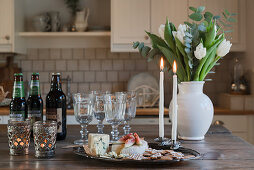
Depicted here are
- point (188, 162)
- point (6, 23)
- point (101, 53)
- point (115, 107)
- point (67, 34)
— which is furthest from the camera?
point (101, 53)

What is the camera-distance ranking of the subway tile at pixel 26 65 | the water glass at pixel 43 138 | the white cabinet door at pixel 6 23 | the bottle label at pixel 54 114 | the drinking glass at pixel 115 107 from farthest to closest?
1. the subway tile at pixel 26 65
2. the white cabinet door at pixel 6 23
3. the bottle label at pixel 54 114
4. the drinking glass at pixel 115 107
5. the water glass at pixel 43 138

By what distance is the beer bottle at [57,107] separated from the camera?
164cm

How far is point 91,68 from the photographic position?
13.4ft

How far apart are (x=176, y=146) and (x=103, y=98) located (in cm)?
37

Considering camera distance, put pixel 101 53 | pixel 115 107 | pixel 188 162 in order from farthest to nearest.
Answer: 1. pixel 101 53
2. pixel 115 107
3. pixel 188 162

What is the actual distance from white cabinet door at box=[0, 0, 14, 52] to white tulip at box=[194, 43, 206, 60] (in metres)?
2.50

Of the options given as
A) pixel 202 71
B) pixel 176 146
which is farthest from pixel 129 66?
pixel 176 146

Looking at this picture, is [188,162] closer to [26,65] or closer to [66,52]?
[66,52]

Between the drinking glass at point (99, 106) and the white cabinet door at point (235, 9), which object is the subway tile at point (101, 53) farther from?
the drinking glass at point (99, 106)

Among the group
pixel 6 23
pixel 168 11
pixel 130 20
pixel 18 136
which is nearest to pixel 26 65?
pixel 6 23

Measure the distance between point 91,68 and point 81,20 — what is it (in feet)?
1.77

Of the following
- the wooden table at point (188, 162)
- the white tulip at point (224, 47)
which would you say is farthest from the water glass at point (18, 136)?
the white tulip at point (224, 47)

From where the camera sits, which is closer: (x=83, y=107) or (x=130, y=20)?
(x=83, y=107)

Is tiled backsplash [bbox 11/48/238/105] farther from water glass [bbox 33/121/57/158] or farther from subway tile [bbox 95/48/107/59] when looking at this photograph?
water glass [bbox 33/121/57/158]
